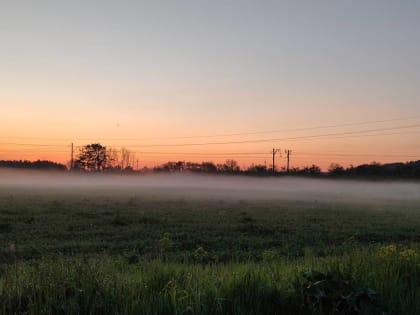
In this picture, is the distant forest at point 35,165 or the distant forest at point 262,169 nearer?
the distant forest at point 262,169

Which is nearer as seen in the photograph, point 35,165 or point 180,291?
point 180,291

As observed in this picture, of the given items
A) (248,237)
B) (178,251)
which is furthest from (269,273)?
(248,237)

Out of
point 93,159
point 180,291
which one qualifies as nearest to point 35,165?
point 93,159

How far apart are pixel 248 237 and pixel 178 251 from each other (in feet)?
14.9

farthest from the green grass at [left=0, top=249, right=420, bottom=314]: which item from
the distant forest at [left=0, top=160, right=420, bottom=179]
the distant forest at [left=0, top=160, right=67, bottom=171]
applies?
the distant forest at [left=0, top=160, right=67, bottom=171]

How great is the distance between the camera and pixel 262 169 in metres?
133

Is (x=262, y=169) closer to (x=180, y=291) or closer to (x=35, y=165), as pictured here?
(x=35, y=165)

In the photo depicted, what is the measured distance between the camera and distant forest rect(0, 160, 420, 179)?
103312 millimetres

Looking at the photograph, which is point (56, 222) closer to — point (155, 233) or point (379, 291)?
point (155, 233)

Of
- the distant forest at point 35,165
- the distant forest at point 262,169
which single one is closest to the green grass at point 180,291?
the distant forest at point 262,169

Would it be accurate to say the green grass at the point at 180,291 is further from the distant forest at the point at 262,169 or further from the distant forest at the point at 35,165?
the distant forest at the point at 35,165

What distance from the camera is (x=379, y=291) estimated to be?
597 cm

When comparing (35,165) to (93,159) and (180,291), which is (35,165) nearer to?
(93,159)

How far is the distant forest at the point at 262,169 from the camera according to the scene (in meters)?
103
